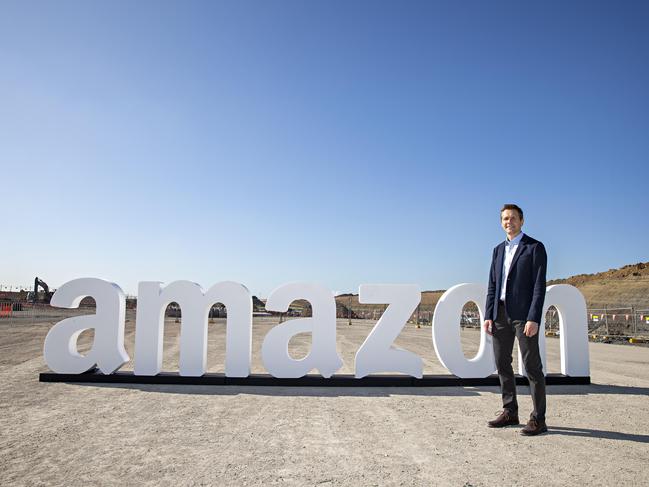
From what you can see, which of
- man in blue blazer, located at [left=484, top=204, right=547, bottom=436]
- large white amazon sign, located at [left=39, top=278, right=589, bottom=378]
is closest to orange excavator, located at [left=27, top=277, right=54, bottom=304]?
large white amazon sign, located at [left=39, top=278, right=589, bottom=378]

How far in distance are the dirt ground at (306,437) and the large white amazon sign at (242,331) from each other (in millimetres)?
480

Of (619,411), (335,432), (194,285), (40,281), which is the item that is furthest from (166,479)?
(40,281)

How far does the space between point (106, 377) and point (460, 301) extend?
606 cm

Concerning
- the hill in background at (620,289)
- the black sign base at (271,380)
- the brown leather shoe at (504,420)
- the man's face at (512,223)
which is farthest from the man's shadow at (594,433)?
the hill in background at (620,289)

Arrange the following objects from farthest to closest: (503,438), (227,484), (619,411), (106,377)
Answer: (106,377), (619,411), (503,438), (227,484)

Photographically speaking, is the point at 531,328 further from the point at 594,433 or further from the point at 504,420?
the point at 594,433

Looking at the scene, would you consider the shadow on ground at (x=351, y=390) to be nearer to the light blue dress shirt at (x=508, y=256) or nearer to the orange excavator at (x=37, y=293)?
the light blue dress shirt at (x=508, y=256)

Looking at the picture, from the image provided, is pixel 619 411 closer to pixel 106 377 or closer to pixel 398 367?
pixel 398 367

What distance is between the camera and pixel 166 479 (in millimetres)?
2984

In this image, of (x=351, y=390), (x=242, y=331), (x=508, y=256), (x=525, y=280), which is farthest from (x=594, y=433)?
(x=242, y=331)

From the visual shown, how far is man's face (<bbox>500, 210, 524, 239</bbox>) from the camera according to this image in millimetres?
4820

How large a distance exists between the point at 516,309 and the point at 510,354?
546 millimetres

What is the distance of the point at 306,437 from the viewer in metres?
4.05

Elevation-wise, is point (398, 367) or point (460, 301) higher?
point (460, 301)
